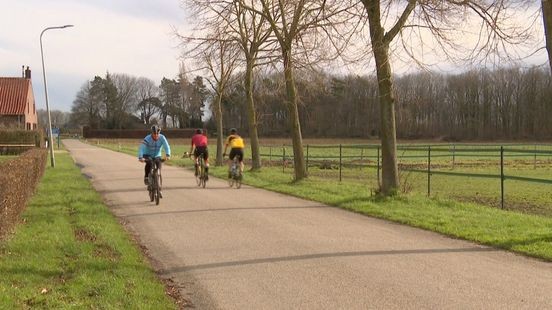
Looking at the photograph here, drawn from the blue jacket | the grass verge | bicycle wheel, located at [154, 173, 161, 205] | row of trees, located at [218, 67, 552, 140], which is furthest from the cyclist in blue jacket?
row of trees, located at [218, 67, 552, 140]

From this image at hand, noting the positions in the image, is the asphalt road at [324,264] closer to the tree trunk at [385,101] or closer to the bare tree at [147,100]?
the tree trunk at [385,101]

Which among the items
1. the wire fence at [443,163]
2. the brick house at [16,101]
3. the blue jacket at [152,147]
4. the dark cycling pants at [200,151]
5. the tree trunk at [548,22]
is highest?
the brick house at [16,101]

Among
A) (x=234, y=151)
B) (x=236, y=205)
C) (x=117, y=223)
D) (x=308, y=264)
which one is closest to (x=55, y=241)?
(x=117, y=223)

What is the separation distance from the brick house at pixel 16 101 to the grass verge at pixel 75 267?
1998 inches

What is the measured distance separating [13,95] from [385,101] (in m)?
55.7

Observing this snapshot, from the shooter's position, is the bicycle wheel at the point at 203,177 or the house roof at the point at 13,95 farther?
the house roof at the point at 13,95

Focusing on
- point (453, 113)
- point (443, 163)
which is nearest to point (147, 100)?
point (453, 113)

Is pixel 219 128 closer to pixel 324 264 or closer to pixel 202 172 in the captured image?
pixel 202 172

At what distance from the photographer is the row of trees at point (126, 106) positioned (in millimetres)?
120812

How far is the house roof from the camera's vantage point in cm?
5934

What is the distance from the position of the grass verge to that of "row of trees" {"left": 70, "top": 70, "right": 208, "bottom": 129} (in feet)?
349

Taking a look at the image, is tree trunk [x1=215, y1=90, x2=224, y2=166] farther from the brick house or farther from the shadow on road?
the brick house

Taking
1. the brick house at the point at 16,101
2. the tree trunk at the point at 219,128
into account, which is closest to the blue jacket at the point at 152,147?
the tree trunk at the point at 219,128

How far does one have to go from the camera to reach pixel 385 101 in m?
14.2
